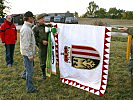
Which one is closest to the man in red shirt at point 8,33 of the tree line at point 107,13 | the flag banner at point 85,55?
the flag banner at point 85,55

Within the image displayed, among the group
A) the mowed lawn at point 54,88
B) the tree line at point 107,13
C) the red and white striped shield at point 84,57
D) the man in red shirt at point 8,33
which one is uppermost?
the tree line at point 107,13

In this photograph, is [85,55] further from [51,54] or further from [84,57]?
[51,54]

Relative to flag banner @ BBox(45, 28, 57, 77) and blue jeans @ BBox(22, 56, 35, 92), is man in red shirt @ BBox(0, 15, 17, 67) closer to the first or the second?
flag banner @ BBox(45, 28, 57, 77)

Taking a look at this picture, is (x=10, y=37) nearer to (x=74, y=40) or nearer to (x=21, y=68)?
(x=21, y=68)

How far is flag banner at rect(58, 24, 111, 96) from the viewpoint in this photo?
4.52m

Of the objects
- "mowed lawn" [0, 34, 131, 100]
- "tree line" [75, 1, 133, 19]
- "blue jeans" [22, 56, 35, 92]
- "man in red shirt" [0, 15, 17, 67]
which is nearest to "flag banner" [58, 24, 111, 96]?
"mowed lawn" [0, 34, 131, 100]

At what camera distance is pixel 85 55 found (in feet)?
15.7

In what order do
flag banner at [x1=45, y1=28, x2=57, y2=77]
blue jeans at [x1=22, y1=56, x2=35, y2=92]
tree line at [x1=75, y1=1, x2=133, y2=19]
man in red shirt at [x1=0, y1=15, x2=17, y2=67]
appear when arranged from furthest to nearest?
tree line at [x1=75, y1=1, x2=133, y2=19] < man in red shirt at [x1=0, y1=15, x2=17, y2=67] < flag banner at [x1=45, y1=28, x2=57, y2=77] < blue jeans at [x1=22, y1=56, x2=35, y2=92]

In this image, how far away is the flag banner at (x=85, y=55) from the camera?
4520mm

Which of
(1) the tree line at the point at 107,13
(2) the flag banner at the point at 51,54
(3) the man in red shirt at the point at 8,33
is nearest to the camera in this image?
(2) the flag banner at the point at 51,54

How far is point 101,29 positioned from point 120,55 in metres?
5.33

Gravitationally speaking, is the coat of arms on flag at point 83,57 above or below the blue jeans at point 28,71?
above

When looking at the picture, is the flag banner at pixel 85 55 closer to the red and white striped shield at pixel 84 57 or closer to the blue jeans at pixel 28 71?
the red and white striped shield at pixel 84 57

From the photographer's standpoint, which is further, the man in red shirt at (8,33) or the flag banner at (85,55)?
the man in red shirt at (8,33)
